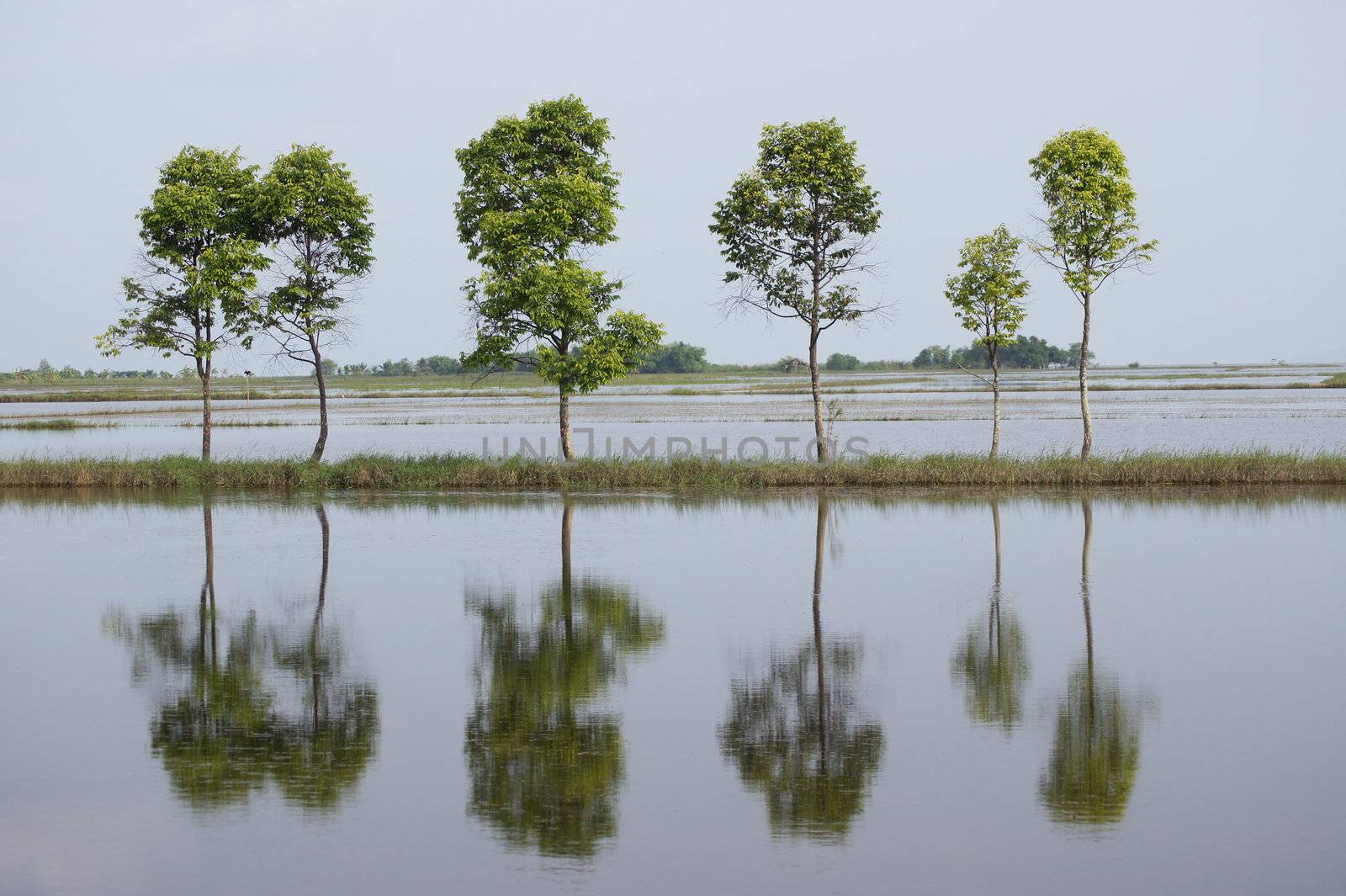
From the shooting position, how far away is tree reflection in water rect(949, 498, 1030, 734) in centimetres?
948

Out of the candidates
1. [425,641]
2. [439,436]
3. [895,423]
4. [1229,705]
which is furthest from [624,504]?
[895,423]

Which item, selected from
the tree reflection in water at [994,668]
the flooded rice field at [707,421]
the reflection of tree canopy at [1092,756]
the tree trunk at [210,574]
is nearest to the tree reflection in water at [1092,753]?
the reflection of tree canopy at [1092,756]

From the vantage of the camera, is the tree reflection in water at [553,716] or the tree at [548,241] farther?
the tree at [548,241]

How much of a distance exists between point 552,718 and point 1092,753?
170 inches

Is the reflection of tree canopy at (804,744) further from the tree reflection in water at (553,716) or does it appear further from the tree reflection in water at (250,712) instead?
the tree reflection in water at (250,712)

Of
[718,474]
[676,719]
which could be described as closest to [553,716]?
[676,719]

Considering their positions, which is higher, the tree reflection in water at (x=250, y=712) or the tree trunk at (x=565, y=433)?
the tree trunk at (x=565, y=433)

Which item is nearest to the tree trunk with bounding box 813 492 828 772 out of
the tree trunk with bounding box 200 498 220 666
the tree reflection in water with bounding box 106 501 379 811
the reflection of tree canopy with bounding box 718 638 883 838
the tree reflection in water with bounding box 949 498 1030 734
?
the reflection of tree canopy with bounding box 718 638 883 838

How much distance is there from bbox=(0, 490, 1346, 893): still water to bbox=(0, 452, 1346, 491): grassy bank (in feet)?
27.7

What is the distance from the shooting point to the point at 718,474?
27.1 metres

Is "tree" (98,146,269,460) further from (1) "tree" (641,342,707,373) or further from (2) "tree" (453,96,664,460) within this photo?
(1) "tree" (641,342,707,373)

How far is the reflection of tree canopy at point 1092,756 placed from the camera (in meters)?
7.48

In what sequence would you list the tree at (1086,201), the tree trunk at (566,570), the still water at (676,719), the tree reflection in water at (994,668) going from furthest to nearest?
the tree at (1086,201), the tree trunk at (566,570), the tree reflection in water at (994,668), the still water at (676,719)

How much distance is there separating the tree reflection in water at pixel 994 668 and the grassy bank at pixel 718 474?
43.6 ft
